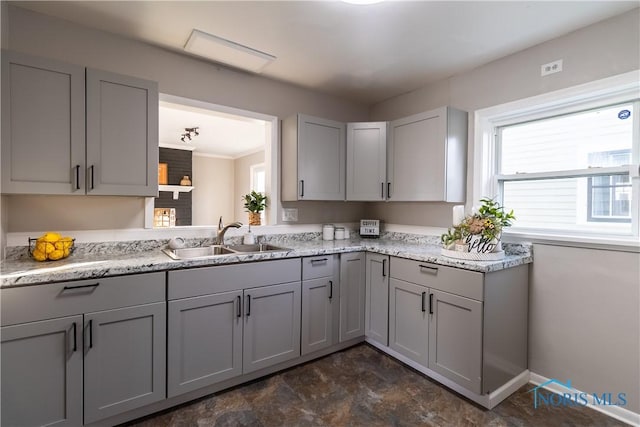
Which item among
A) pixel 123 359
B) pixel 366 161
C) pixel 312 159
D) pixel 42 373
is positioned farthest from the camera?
pixel 366 161

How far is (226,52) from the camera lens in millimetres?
2330

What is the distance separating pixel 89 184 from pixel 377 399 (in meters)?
2.26

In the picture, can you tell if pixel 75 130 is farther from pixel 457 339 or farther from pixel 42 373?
pixel 457 339

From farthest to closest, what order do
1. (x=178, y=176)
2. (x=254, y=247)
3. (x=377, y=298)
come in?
(x=178, y=176) < (x=254, y=247) < (x=377, y=298)

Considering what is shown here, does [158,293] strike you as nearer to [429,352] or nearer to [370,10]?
[429,352]

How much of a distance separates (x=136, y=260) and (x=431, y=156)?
2.35 meters

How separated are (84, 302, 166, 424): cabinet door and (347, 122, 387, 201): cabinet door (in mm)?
2017

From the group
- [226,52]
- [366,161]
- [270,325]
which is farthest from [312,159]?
[270,325]

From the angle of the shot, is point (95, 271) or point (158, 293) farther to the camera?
point (158, 293)

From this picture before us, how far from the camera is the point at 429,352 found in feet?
7.16

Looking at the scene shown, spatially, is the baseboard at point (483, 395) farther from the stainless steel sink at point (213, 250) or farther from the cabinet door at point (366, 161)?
the cabinet door at point (366, 161)

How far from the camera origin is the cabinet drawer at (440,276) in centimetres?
189

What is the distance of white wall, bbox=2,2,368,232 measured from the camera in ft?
6.36

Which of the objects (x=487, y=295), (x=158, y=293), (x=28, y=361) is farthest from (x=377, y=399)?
(x=28, y=361)
